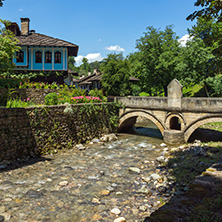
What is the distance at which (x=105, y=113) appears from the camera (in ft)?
59.3

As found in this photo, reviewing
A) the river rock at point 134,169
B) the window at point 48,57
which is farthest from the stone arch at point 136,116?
the window at point 48,57

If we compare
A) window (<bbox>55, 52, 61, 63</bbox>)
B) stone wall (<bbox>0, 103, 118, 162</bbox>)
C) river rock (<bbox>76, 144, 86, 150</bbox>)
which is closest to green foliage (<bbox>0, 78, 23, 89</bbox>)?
window (<bbox>55, 52, 61, 63</bbox>)

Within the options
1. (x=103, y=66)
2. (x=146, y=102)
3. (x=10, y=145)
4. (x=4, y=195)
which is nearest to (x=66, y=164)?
(x=10, y=145)

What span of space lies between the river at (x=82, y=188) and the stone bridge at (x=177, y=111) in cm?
390

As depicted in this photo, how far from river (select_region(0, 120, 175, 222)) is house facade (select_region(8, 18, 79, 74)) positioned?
12.8 meters

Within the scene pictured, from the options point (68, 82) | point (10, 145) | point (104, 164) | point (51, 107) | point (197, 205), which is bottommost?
point (104, 164)

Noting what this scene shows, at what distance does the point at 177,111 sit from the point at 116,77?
12430mm

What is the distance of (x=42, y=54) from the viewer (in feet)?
73.0

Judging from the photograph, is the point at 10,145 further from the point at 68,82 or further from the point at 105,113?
the point at 68,82

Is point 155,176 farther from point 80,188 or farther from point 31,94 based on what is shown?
point 31,94

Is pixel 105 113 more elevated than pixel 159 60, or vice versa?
pixel 159 60

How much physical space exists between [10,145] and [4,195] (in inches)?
148

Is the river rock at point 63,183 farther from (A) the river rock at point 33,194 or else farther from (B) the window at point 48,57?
(B) the window at point 48,57

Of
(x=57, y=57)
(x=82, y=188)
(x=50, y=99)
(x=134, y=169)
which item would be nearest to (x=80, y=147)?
(x=50, y=99)
